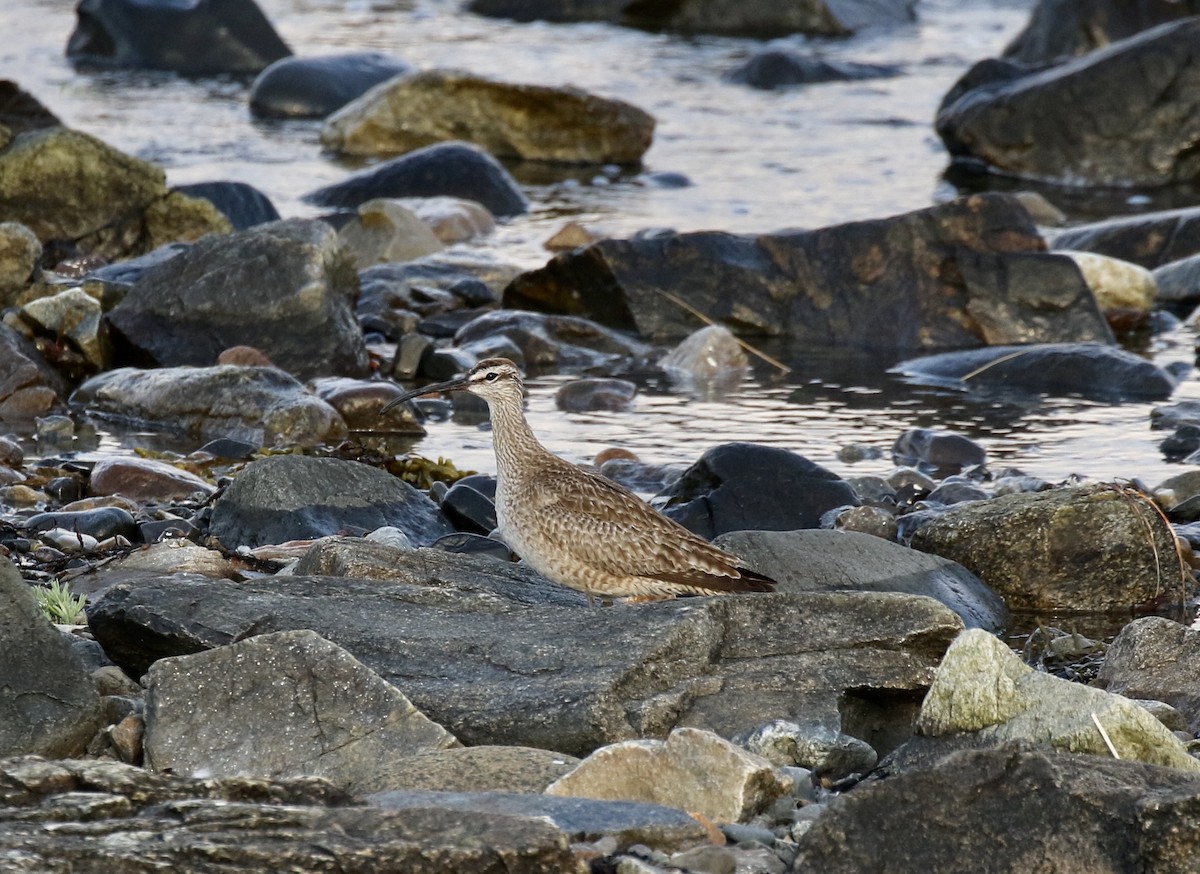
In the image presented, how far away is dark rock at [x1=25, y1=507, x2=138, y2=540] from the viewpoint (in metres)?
8.54

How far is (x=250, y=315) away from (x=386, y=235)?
147 inches

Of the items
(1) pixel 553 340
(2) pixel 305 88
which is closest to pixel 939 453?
(1) pixel 553 340

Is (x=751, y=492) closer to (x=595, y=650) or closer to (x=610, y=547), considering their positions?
(x=610, y=547)

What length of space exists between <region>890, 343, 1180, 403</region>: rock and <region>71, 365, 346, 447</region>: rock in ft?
15.2

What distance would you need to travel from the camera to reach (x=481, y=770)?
16.6 ft

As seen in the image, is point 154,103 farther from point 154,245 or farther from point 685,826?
point 685,826

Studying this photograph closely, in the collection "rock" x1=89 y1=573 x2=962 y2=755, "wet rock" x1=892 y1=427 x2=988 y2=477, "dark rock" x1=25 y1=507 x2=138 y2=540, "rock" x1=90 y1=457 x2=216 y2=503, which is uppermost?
"rock" x1=89 y1=573 x2=962 y2=755

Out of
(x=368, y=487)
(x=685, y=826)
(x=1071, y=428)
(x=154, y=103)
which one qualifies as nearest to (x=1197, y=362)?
(x=1071, y=428)

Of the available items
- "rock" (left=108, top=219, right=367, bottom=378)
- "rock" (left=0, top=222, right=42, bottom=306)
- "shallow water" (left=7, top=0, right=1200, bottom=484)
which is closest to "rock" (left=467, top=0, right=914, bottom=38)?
"shallow water" (left=7, top=0, right=1200, bottom=484)

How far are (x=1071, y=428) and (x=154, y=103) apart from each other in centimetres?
1508

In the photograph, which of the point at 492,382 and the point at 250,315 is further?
the point at 250,315

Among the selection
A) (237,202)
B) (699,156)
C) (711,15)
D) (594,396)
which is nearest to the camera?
(594,396)

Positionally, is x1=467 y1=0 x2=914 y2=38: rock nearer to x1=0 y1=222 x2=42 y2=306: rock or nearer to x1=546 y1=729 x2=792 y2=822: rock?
x1=0 y1=222 x2=42 y2=306: rock

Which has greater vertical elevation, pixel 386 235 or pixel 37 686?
pixel 37 686
